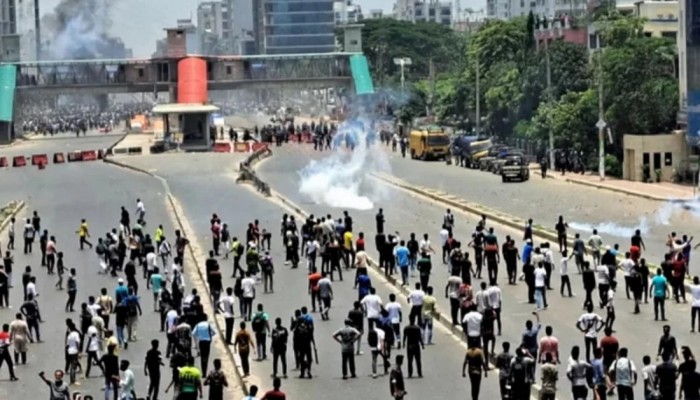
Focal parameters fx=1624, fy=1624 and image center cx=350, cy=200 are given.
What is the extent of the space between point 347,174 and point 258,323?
46039 millimetres

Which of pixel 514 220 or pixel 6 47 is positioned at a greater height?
pixel 6 47

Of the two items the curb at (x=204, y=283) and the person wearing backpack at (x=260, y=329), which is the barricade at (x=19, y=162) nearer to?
the curb at (x=204, y=283)

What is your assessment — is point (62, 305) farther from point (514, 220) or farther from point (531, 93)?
point (531, 93)

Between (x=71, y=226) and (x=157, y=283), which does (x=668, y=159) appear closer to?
(x=71, y=226)

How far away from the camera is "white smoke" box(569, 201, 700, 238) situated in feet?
147

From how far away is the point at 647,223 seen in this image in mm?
47562

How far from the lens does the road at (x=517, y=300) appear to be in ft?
86.7

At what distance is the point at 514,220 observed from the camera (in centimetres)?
4759

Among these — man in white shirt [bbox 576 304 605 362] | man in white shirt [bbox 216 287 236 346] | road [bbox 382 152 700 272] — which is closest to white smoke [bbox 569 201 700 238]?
road [bbox 382 152 700 272]

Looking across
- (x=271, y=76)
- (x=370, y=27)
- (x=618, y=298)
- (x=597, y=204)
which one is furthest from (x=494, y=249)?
(x=370, y=27)

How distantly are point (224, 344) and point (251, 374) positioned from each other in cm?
329

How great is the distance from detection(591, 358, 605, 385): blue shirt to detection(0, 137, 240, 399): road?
279 inches

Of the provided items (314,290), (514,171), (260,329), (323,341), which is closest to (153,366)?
(260,329)

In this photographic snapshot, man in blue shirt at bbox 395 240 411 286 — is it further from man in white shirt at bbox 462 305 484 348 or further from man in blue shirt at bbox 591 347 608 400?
man in blue shirt at bbox 591 347 608 400
